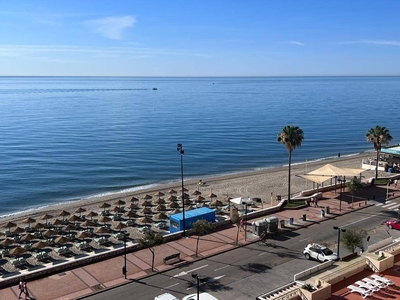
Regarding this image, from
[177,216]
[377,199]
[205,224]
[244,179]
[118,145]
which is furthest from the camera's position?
[118,145]

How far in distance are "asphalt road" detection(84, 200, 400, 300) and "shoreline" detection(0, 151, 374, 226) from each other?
16370 mm

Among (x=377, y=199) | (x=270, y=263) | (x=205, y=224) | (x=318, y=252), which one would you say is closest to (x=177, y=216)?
(x=205, y=224)

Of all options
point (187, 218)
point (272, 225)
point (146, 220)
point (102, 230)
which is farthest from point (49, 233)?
point (272, 225)

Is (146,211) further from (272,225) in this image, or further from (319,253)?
(319,253)

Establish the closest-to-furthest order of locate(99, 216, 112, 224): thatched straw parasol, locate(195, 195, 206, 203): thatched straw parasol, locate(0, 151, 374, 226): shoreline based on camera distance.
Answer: locate(99, 216, 112, 224): thatched straw parasol, locate(195, 195, 206, 203): thatched straw parasol, locate(0, 151, 374, 226): shoreline

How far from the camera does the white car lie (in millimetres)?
29125

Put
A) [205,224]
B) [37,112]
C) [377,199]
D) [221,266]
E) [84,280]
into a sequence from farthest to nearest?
[37,112]
[377,199]
[205,224]
[221,266]
[84,280]

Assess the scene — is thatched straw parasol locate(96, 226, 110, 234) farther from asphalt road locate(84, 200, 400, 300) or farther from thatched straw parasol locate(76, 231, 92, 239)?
asphalt road locate(84, 200, 400, 300)

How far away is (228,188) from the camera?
59438 millimetres

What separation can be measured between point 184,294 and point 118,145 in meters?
73.8

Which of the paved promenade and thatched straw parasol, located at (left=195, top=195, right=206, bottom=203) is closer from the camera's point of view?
the paved promenade

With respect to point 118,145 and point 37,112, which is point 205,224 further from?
point 37,112

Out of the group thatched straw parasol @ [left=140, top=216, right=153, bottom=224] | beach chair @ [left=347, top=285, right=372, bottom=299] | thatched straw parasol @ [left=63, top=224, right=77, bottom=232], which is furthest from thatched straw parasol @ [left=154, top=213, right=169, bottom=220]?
beach chair @ [left=347, top=285, right=372, bottom=299]

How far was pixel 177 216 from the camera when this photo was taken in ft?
124
